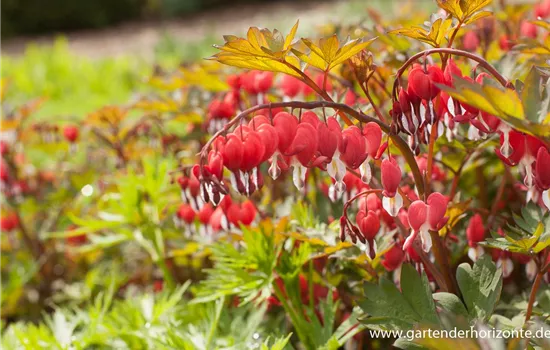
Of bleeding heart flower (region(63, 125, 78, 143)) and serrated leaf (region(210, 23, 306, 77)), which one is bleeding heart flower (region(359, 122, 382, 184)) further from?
bleeding heart flower (region(63, 125, 78, 143))

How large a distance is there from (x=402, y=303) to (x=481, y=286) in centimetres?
13

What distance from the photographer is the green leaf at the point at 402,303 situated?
3.49ft

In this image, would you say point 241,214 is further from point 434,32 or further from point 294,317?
point 434,32

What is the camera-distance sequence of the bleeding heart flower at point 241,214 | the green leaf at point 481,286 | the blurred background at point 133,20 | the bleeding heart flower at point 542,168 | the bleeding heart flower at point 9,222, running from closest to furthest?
the bleeding heart flower at point 542,168
the green leaf at point 481,286
the bleeding heart flower at point 241,214
the bleeding heart flower at point 9,222
the blurred background at point 133,20

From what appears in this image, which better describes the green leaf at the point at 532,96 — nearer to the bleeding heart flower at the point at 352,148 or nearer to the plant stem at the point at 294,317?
the bleeding heart flower at the point at 352,148

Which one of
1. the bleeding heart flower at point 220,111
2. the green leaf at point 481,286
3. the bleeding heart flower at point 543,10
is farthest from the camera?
the bleeding heart flower at point 543,10

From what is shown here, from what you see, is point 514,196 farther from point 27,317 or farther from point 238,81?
point 27,317

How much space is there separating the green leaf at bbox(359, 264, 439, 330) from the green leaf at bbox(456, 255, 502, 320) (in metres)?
0.06

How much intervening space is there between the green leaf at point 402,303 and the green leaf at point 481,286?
0.06 meters

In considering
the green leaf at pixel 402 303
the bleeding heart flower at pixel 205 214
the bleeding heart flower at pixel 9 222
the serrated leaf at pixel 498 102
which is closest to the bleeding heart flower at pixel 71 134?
the bleeding heart flower at pixel 9 222

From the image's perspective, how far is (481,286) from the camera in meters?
1.07

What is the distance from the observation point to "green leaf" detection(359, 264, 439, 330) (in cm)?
106

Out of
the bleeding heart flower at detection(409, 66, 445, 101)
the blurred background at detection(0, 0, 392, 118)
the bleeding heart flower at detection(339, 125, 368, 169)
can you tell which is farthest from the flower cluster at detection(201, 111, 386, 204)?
the blurred background at detection(0, 0, 392, 118)

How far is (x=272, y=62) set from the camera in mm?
1006
